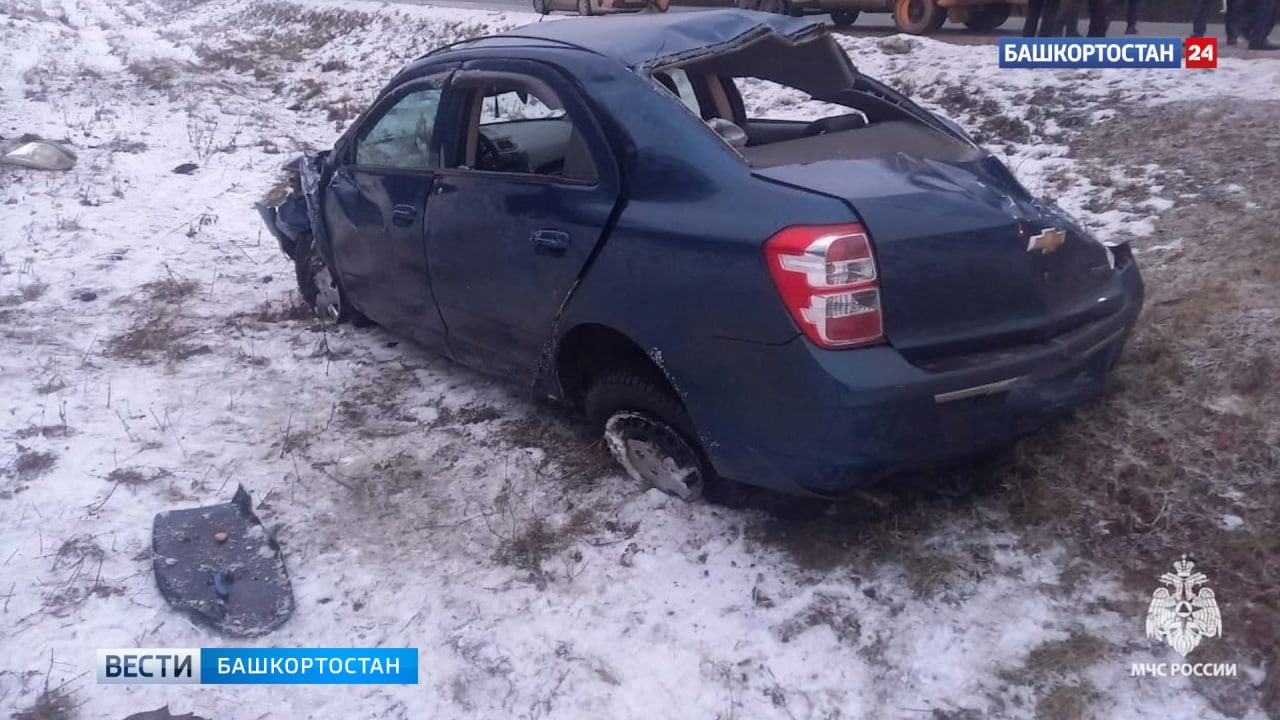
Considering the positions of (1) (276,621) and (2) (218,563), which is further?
(2) (218,563)

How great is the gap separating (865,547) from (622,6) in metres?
16.0

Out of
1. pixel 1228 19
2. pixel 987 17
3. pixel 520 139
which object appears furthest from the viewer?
pixel 987 17

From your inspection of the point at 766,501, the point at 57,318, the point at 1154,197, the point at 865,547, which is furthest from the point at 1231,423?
the point at 57,318

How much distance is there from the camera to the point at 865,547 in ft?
11.3

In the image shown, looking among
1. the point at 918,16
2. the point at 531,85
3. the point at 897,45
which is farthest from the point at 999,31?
the point at 531,85

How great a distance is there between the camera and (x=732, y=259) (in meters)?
3.03

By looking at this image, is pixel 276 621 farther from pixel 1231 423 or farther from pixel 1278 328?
pixel 1278 328

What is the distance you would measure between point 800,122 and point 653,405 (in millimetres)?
1740

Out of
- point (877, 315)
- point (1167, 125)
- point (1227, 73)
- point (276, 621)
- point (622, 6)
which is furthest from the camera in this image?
point (622, 6)

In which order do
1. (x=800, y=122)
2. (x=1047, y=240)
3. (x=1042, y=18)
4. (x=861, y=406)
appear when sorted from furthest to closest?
(x=1042, y=18) → (x=800, y=122) → (x=1047, y=240) → (x=861, y=406)

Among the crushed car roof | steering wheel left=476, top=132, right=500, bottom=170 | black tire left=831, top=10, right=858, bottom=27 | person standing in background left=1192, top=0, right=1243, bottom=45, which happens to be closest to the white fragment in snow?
→ person standing in background left=1192, top=0, right=1243, bottom=45

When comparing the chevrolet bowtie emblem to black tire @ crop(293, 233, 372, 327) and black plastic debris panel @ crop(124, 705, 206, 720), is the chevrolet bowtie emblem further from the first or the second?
black tire @ crop(293, 233, 372, 327)

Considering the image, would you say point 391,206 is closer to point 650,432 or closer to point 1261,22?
point 650,432

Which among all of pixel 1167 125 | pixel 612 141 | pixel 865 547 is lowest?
pixel 865 547
